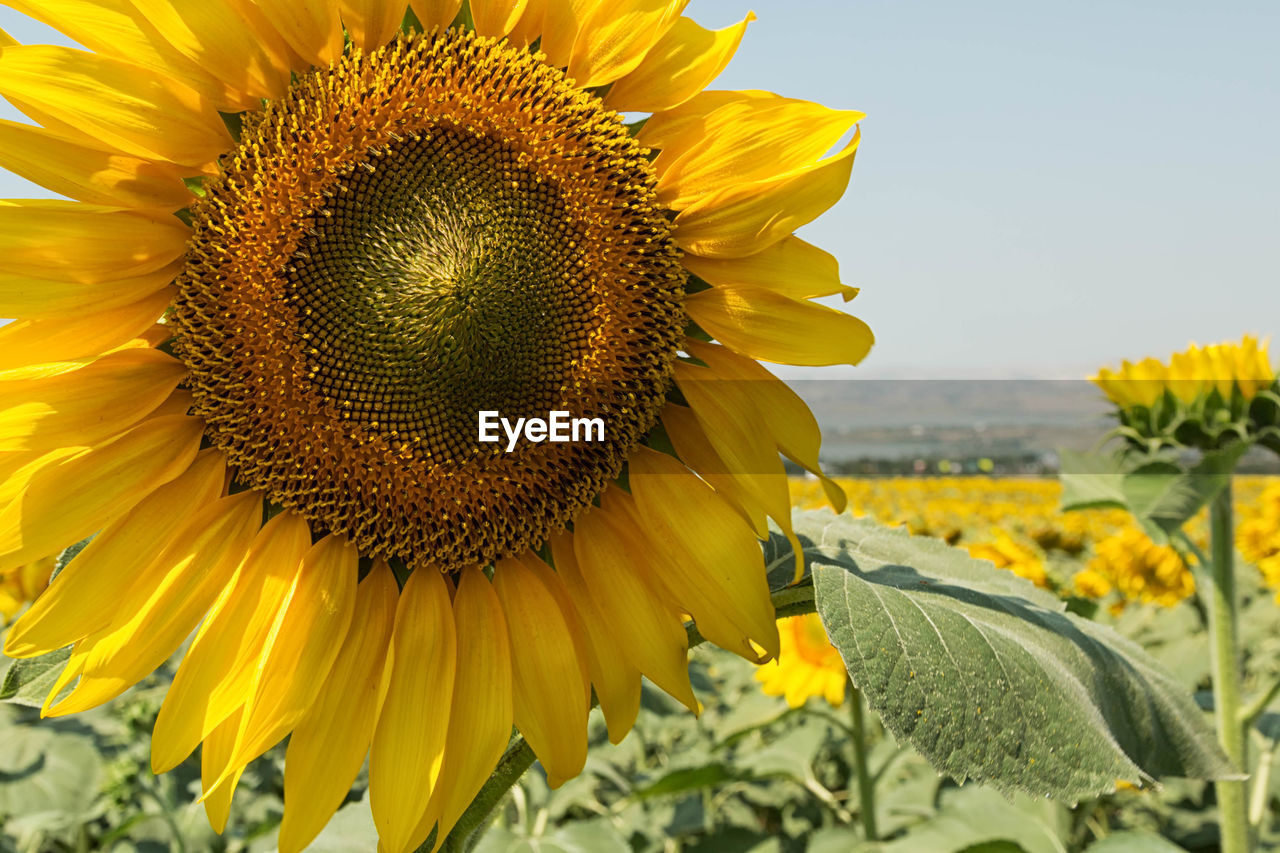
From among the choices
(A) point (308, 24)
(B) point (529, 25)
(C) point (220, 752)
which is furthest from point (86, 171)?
(C) point (220, 752)

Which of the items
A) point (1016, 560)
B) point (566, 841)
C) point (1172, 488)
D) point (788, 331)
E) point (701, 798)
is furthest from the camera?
point (701, 798)

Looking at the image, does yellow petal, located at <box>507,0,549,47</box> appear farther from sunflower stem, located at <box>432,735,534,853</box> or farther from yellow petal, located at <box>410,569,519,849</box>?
sunflower stem, located at <box>432,735,534,853</box>

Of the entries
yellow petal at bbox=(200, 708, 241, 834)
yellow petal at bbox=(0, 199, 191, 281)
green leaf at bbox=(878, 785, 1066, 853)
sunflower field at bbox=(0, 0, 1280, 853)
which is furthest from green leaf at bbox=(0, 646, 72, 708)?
green leaf at bbox=(878, 785, 1066, 853)

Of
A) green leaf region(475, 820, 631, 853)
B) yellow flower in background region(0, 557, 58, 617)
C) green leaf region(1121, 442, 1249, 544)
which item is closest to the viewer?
green leaf region(475, 820, 631, 853)

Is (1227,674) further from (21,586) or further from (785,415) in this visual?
(21,586)

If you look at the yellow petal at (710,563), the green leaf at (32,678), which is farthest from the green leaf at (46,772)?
the yellow petal at (710,563)
